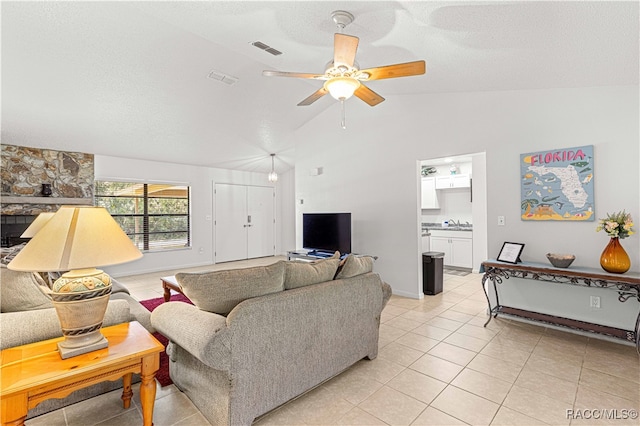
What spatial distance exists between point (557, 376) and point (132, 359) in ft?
9.53

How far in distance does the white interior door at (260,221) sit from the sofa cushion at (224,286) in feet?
20.5

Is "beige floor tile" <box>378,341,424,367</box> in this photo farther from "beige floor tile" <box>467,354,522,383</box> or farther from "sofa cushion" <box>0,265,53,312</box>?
"sofa cushion" <box>0,265,53,312</box>

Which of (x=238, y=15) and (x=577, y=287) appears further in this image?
(x=577, y=287)

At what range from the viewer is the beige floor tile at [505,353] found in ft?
8.40

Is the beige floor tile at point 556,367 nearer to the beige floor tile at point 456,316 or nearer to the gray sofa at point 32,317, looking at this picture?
the beige floor tile at point 456,316

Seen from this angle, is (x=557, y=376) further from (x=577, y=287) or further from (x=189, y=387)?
(x=189, y=387)

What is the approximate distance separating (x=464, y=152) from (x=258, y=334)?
3386mm

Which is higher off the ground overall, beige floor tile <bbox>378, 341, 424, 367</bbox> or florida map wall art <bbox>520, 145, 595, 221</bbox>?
florida map wall art <bbox>520, 145, 595, 221</bbox>

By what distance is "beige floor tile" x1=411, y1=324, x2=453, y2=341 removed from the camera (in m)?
3.05

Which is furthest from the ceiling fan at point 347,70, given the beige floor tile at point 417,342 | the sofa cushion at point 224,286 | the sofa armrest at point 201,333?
the beige floor tile at point 417,342

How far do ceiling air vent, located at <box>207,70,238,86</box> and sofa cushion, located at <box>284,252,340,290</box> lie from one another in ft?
9.71

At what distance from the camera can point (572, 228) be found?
310 cm

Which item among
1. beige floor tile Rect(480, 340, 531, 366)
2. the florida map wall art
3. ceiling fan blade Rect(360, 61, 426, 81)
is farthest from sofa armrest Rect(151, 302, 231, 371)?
the florida map wall art

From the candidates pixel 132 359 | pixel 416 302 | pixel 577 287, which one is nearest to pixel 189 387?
pixel 132 359
